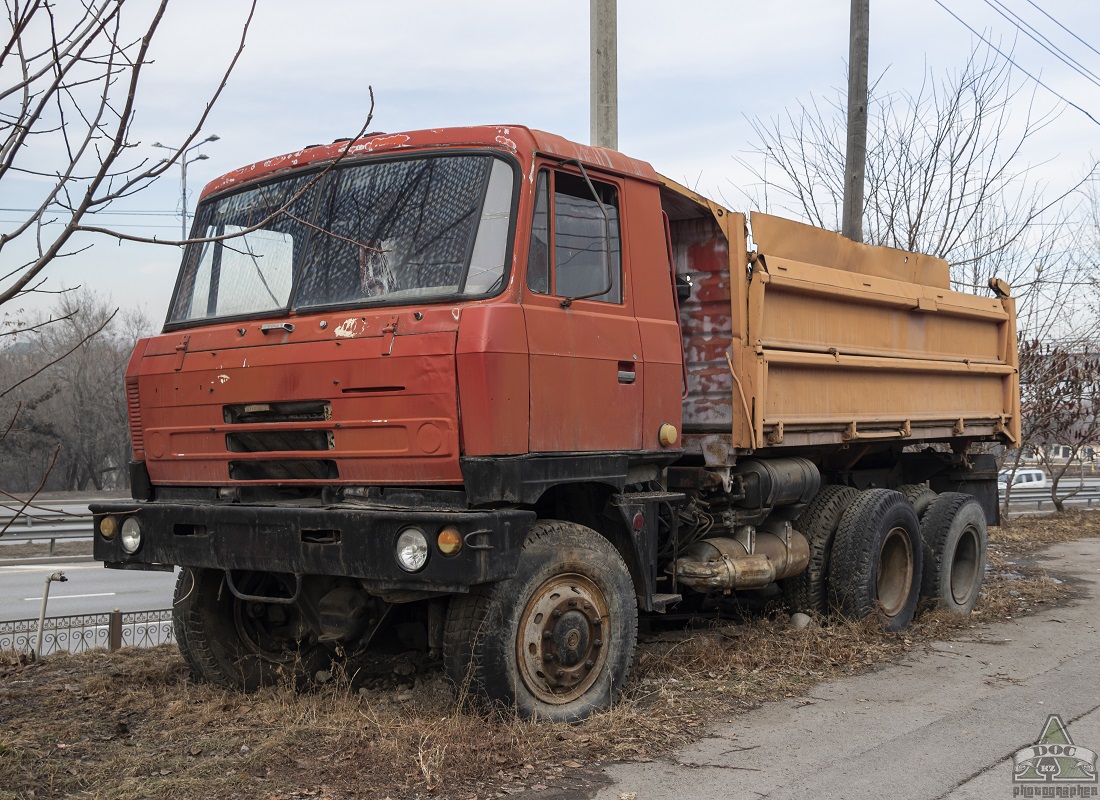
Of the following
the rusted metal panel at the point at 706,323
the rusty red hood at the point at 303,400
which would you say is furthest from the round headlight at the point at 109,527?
the rusted metal panel at the point at 706,323

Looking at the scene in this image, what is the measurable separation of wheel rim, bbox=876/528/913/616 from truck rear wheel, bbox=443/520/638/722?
3.41 metres

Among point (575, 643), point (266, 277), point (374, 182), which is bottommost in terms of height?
point (575, 643)

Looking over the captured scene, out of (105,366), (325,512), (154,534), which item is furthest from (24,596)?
(105,366)

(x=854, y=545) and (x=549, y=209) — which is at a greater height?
(x=549, y=209)

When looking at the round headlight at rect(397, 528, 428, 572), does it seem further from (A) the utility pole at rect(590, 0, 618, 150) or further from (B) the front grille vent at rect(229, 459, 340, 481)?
(A) the utility pole at rect(590, 0, 618, 150)

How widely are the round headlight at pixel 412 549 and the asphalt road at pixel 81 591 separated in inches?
455

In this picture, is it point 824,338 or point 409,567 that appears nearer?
point 409,567

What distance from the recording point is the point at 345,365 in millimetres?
5375

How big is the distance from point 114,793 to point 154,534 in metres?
1.70

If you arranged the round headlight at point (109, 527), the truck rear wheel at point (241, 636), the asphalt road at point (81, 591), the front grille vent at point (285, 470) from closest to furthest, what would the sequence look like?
1. the front grille vent at point (285, 470)
2. the round headlight at point (109, 527)
3. the truck rear wheel at point (241, 636)
4. the asphalt road at point (81, 591)

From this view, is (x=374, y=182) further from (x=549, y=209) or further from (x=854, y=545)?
(x=854, y=545)

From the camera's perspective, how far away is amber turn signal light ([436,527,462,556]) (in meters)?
5.02

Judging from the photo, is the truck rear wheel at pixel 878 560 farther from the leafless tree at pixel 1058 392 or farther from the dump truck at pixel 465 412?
the leafless tree at pixel 1058 392

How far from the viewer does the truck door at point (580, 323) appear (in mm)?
5531
